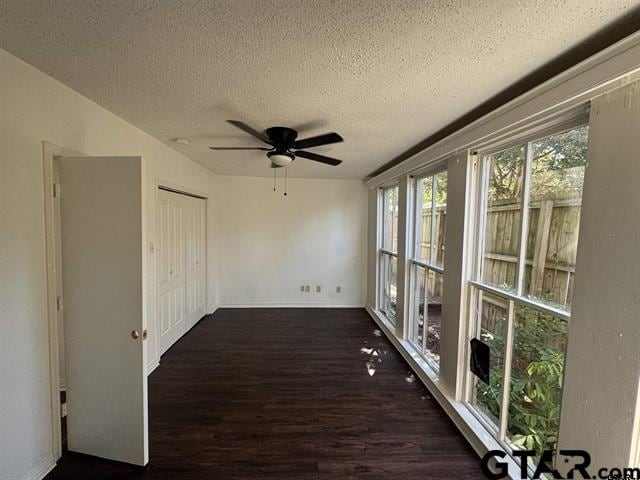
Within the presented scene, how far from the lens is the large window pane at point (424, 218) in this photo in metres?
3.01

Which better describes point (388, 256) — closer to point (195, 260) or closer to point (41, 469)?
point (195, 260)

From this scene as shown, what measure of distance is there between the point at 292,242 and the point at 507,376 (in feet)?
12.6

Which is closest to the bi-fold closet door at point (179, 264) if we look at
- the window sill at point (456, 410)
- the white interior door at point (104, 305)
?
the white interior door at point (104, 305)

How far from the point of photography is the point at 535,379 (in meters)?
1.67

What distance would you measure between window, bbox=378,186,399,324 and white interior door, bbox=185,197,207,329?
2.95m

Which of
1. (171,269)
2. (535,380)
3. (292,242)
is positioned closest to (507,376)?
(535,380)

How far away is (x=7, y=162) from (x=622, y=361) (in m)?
3.01

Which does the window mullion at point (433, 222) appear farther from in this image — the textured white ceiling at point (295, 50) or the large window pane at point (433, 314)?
the textured white ceiling at point (295, 50)

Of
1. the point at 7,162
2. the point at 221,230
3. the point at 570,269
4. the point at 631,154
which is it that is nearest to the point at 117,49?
the point at 7,162

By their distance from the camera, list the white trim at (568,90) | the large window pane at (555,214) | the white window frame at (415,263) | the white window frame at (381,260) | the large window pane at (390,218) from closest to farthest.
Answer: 1. the white trim at (568,90)
2. the large window pane at (555,214)
3. the white window frame at (415,263)
4. the large window pane at (390,218)
5. the white window frame at (381,260)

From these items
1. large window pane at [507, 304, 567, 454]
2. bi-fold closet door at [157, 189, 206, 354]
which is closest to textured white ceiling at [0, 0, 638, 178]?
large window pane at [507, 304, 567, 454]

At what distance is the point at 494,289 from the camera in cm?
193

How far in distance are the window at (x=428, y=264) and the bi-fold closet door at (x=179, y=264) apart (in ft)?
9.84

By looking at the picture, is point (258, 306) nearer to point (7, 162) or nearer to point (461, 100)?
point (7, 162)
